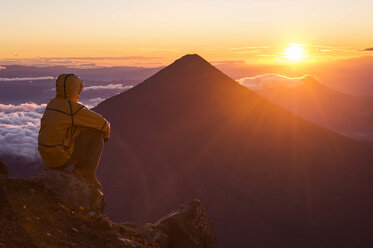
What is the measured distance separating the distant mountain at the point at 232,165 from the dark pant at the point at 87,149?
1017 inches

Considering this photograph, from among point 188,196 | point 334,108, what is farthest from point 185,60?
point 334,108

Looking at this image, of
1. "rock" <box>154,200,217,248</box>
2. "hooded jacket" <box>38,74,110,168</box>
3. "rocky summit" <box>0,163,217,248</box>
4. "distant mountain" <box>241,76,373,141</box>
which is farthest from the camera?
"distant mountain" <box>241,76,373,141</box>

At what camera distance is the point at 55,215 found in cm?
609

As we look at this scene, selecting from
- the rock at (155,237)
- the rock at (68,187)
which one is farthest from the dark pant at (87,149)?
the rock at (155,237)

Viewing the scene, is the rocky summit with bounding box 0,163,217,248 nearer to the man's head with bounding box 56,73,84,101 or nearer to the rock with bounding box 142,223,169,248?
the rock with bounding box 142,223,169,248

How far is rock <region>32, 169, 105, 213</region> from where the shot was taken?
22.9 ft

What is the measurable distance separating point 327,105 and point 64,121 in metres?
146

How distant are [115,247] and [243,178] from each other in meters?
32.0

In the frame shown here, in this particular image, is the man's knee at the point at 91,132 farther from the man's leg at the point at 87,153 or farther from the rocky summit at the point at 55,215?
the rocky summit at the point at 55,215

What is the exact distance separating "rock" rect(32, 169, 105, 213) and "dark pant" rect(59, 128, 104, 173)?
0.72 ft

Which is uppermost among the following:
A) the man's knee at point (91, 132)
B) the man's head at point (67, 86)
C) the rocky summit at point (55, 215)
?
the man's head at point (67, 86)

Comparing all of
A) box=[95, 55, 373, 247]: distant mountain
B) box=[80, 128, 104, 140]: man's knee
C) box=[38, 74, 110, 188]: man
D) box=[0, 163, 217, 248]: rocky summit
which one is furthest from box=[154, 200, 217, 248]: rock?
box=[95, 55, 373, 247]: distant mountain

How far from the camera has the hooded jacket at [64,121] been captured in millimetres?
6581

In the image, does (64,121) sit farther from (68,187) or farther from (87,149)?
(68,187)
